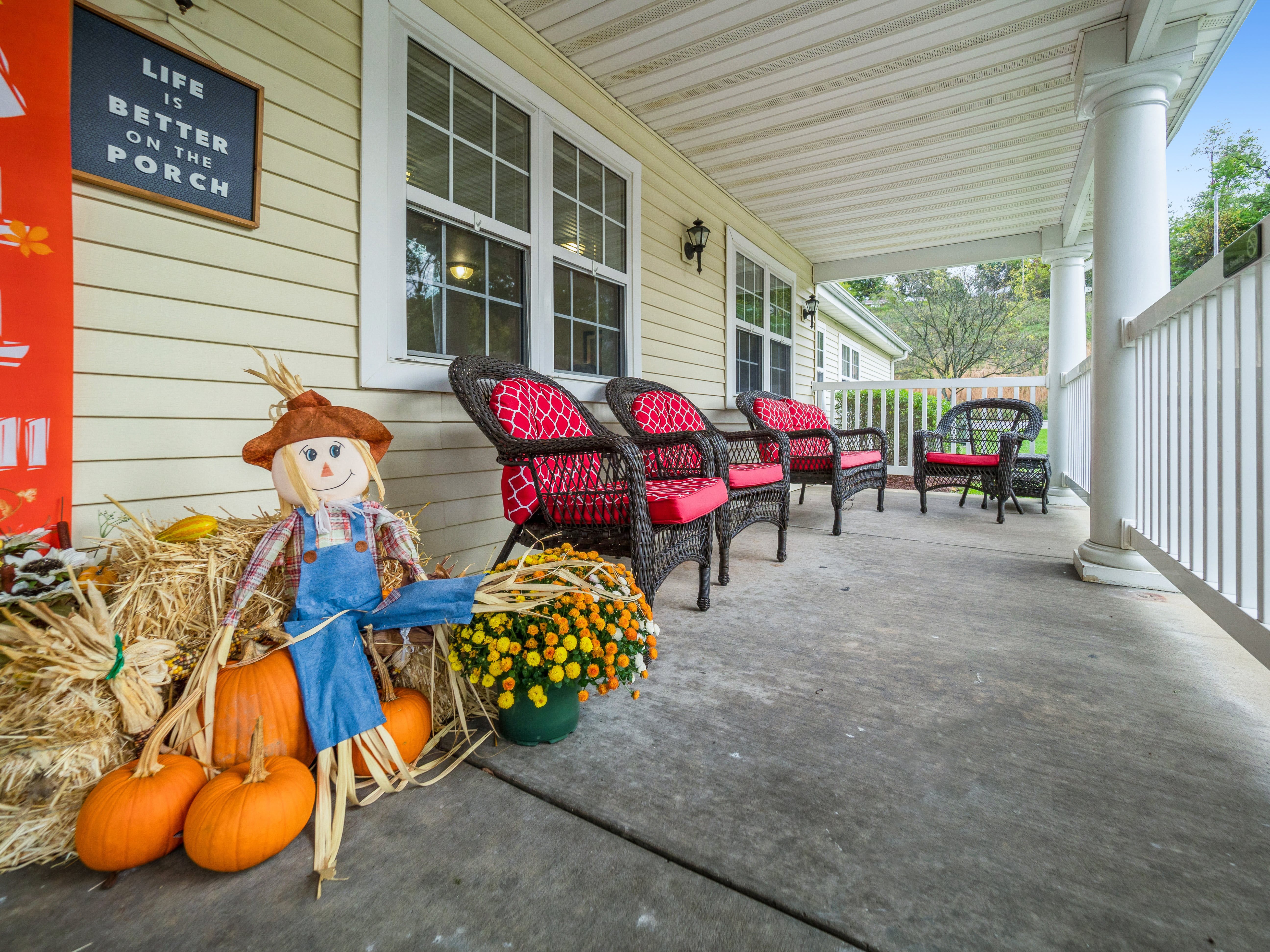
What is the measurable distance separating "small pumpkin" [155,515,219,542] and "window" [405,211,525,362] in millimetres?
1123

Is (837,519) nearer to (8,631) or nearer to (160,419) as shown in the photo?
(160,419)

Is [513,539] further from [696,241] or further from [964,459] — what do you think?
[964,459]

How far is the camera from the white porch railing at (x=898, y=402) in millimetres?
5953

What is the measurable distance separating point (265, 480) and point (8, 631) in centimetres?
97

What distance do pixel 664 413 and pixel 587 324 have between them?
0.70 meters

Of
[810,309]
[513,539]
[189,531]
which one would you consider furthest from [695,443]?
[810,309]

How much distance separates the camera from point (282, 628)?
119cm

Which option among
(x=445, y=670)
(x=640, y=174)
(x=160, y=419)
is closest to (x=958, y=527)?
(x=640, y=174)

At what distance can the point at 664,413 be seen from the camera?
3252 millimetres

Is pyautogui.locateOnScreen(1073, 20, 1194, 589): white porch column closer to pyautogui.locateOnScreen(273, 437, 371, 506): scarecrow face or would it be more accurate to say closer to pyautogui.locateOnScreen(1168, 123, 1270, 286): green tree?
pyautogui.locateOnScreen(273, 437, 371, 506): scarecrow face

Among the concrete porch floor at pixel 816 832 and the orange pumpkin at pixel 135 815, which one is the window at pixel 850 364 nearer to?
the concrete porch floor at pixel 816 832

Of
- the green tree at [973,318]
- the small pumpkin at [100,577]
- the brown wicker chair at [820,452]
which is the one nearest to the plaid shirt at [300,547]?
the small pumpkin at [100,577]

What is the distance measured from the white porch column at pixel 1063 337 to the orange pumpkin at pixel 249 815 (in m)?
6.31

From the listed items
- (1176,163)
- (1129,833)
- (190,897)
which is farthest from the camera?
(1176,163)
